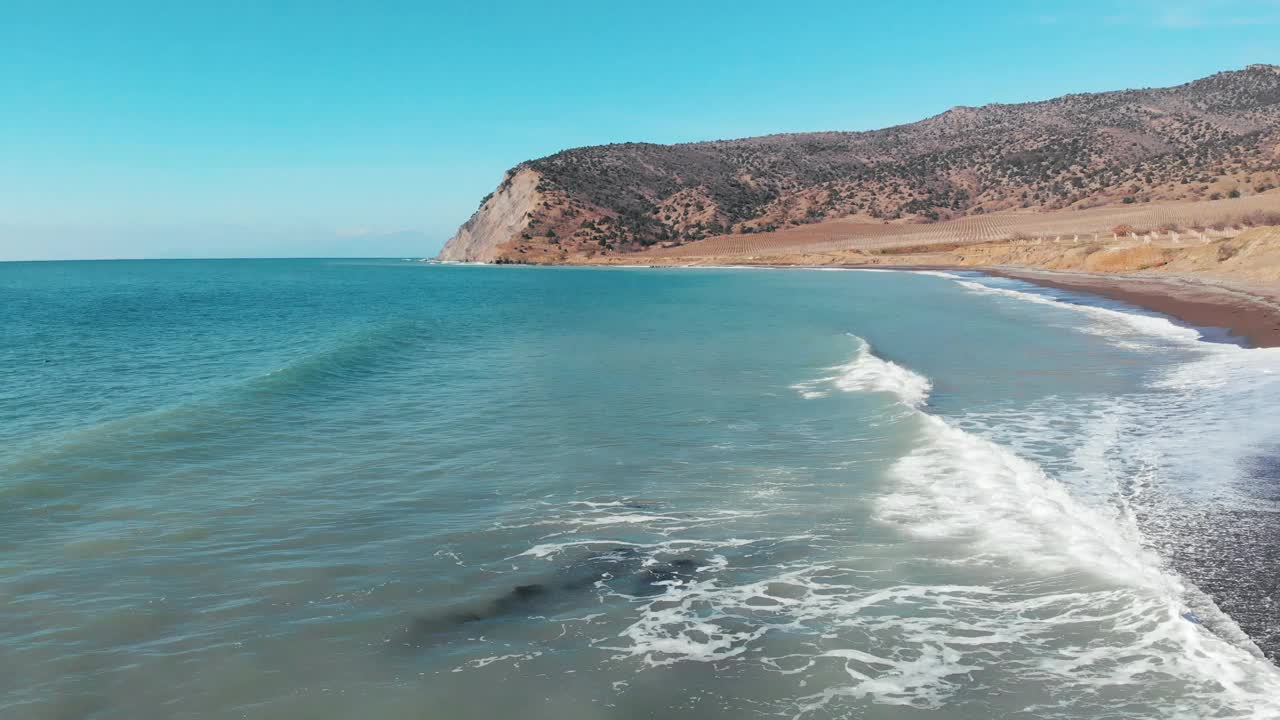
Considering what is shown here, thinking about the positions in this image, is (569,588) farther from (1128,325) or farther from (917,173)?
(917,173)

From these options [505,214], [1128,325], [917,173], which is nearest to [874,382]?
[1128,325]

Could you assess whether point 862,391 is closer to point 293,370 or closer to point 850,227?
point 293,370

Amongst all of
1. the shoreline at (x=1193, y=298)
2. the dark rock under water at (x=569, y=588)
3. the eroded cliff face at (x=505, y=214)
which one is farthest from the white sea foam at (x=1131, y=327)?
the eroded cliff face at (x=505, y=214)

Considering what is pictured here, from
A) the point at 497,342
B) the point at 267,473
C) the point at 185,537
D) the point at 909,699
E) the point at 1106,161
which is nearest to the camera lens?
the point at 909,699

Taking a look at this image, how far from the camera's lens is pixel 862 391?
685 inches

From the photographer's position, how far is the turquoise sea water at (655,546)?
19.2 feet

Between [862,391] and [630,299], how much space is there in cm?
4236

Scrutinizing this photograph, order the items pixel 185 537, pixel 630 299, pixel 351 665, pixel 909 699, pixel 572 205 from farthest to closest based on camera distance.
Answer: pixel 572 205, pixel 630 299, pixel 185 537, pixel 351 665, pixel 909 699

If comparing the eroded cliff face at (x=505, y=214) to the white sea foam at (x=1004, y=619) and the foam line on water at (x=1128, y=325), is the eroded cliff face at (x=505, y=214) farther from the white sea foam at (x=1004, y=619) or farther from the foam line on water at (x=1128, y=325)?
the white sea foam at (x=1004, y=619)

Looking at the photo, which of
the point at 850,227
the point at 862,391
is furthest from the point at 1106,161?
the point at 862,391

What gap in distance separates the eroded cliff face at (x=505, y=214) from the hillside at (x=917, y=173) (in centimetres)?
47

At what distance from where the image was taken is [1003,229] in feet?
367

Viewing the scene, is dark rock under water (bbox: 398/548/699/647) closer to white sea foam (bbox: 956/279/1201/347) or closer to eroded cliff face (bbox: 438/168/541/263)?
white sea foam (bbox: 956/279/1201/347)

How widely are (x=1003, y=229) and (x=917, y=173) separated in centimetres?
4284
